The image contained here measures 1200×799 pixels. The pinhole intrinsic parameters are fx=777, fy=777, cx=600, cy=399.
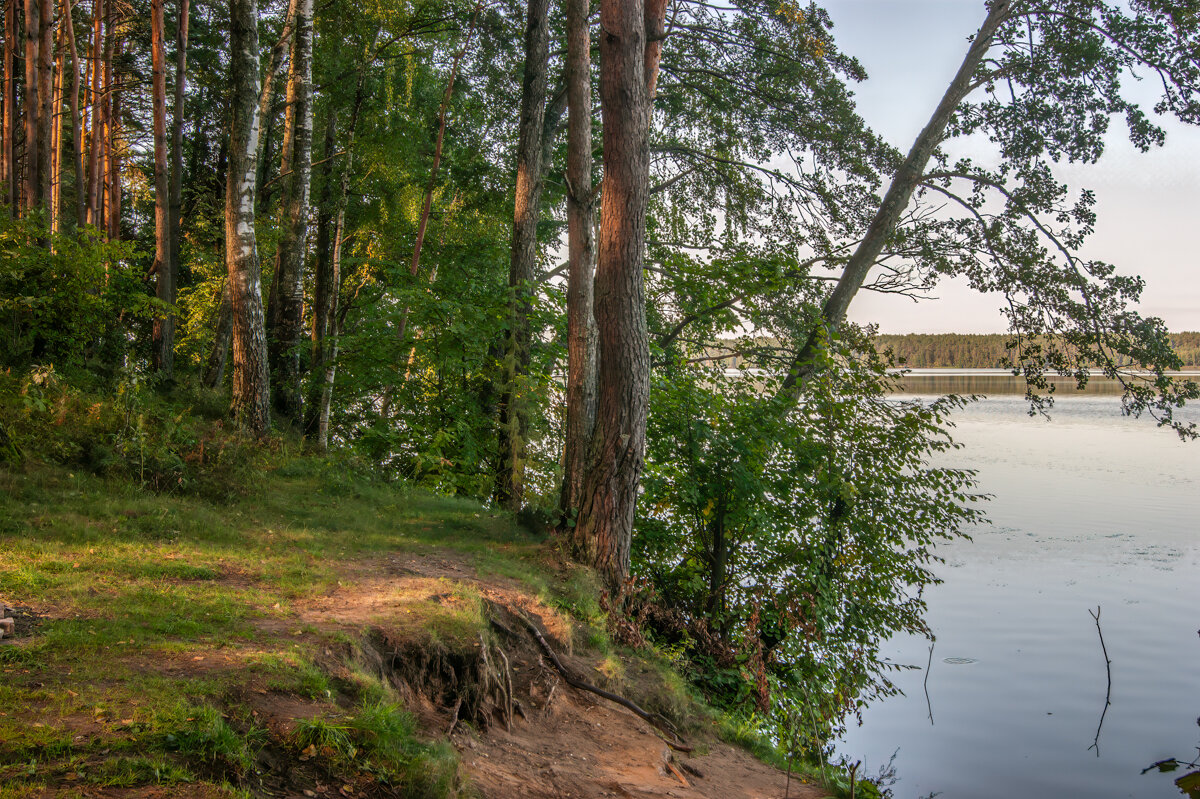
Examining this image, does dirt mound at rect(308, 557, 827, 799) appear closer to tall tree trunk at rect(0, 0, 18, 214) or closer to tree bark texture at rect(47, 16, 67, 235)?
tall tree trunk at rect(0, 0, 18, 214)

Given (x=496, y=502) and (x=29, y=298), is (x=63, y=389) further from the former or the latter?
(x=496, y=502)

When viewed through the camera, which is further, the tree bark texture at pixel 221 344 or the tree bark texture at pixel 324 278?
the tree bark texture at pixel 324 278

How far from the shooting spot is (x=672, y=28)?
12539mm

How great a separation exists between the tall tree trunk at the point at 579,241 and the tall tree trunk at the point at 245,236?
409 cm

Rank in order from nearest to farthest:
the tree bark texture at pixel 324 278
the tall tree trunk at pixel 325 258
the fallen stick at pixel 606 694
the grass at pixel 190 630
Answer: the grass at pixel 190 630
the fallen stick at pixel 606 694
the tree bark texture at pixel 324 278
the tall tree trunk at pixel 325 258

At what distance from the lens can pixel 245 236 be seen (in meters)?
9.52

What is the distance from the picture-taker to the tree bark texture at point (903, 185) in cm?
1130

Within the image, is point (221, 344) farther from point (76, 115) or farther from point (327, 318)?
point (76, 115)

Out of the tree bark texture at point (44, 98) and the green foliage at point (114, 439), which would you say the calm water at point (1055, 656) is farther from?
the tree bark texture at point (44, 98)

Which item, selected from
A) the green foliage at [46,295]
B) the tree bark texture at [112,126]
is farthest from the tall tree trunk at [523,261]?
the tree bark texture at [112,126]

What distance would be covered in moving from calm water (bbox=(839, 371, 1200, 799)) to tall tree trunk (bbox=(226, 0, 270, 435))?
28.6 ft

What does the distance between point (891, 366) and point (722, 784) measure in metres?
Result: 6.49

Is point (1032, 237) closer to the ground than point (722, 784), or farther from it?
farther from it

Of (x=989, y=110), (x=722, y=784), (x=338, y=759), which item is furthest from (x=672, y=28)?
(x=338, y=759)
